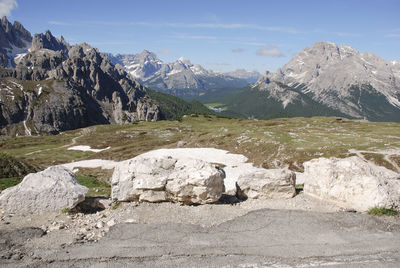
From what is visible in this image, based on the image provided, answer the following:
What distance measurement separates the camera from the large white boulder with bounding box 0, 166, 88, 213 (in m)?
18.4

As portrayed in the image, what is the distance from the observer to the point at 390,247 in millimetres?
15320

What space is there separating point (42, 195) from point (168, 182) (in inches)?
332

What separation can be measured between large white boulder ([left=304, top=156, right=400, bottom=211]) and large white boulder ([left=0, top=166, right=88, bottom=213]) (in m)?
17.5

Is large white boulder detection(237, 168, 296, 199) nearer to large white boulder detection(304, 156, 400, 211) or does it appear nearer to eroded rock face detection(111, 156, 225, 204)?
large white boulder detection(304, 156, 400, 211)

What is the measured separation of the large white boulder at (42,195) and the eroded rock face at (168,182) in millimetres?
2847

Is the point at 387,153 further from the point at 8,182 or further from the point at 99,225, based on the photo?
the point at 8,182

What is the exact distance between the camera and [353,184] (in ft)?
66.1

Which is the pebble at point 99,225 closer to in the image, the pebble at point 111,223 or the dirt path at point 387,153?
the pebble at point 111,223

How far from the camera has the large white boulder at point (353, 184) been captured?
19.2 metres

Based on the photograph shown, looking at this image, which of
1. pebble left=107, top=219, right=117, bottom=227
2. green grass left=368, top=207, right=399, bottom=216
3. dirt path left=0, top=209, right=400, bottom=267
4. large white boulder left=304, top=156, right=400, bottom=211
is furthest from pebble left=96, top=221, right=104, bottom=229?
green grass left=368, top=207, right=399, bottom=216

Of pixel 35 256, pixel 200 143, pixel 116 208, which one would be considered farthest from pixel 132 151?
pixel 35 256

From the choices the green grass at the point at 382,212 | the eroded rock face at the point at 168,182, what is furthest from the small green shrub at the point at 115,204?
the green grass at the point at 382,212

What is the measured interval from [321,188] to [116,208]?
15394 mm

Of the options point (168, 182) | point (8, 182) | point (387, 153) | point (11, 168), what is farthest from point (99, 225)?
point (387, 153)
